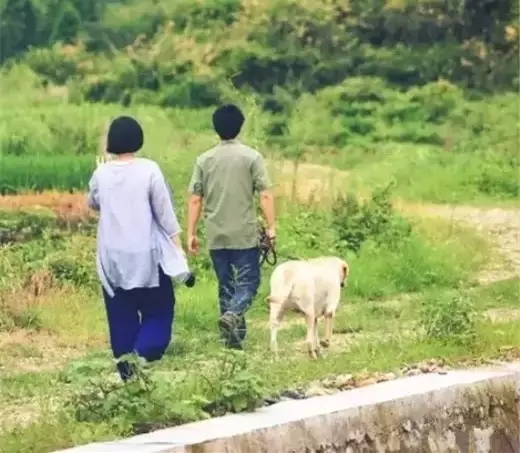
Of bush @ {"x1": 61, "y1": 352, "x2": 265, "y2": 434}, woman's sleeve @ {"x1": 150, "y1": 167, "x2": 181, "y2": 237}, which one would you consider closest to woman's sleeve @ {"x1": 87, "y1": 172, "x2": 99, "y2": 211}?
woman's sleeve @ {"x1": 150, "y1": 167, "x2": 181, "y2": 237}

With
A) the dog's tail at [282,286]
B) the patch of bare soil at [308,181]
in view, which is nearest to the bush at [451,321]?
the dog's tail at [282,286]

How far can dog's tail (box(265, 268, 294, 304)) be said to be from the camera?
966cm

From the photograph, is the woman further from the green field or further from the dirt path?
the dirt path

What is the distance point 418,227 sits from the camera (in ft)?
54.0

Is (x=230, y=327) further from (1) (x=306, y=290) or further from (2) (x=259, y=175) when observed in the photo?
(2) (x=259, y=175)

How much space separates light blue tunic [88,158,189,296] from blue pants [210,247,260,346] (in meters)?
1.35

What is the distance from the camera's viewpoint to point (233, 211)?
966 cm

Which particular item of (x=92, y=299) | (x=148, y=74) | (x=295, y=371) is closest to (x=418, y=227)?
(x=92, y=299)

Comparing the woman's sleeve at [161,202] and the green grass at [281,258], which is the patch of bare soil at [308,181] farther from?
the woman's sleeve at [161,202]

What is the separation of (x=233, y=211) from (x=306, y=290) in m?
0.63

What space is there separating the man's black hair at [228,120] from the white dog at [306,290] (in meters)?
0.84

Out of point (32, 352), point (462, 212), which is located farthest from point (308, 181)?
point (32, 352)

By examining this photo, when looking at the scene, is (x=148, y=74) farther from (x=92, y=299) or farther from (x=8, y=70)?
(x=92, y=299)

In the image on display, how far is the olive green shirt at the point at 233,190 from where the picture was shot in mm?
9648
